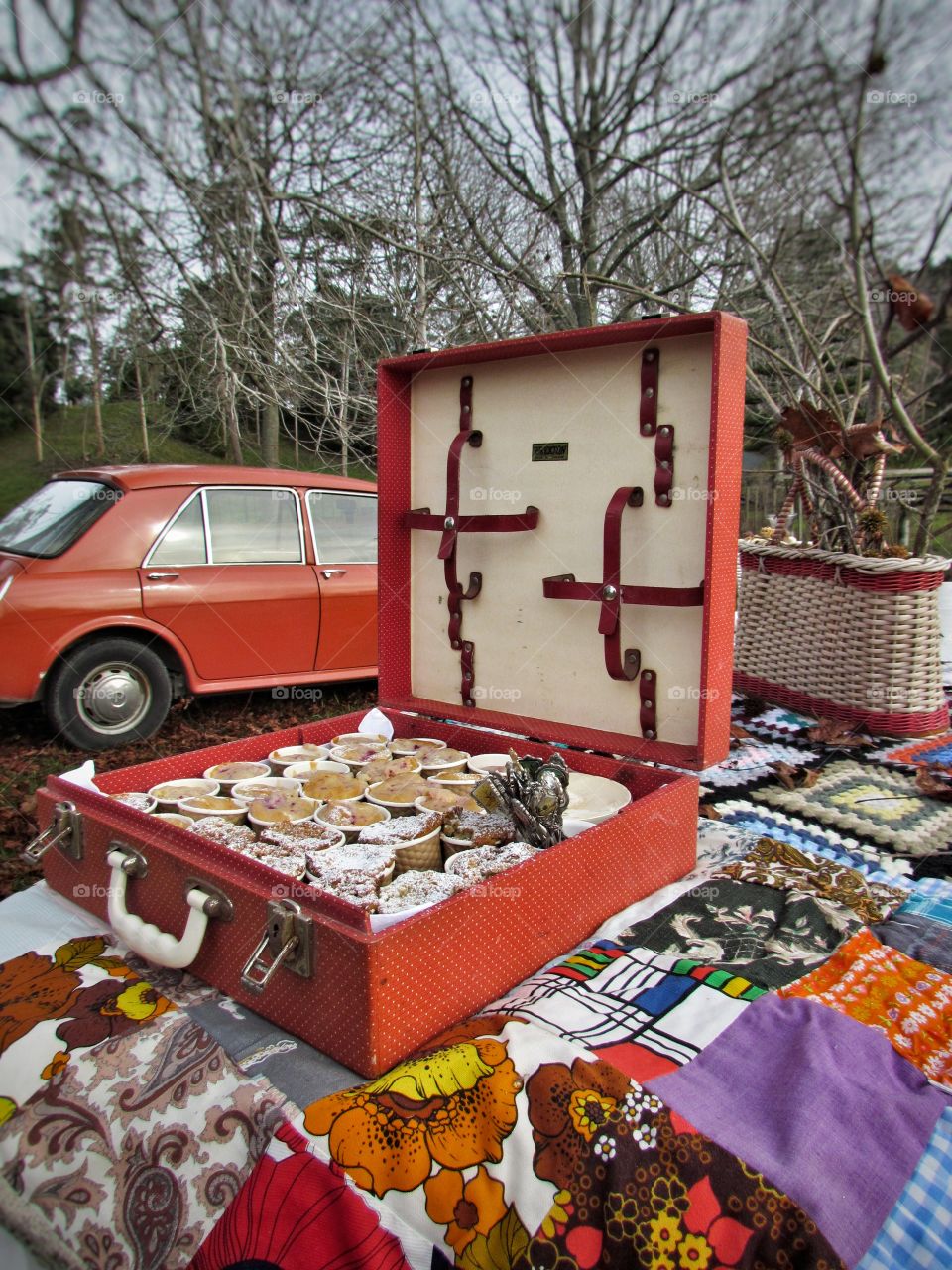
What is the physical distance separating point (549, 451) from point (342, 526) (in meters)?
3.20

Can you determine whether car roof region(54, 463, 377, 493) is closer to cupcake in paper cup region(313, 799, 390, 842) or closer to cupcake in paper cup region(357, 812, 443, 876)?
cupcake in paper cup region(313, 799, 390, 842)

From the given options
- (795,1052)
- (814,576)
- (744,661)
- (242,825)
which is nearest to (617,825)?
(795,1052)

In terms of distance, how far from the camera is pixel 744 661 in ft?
10.4

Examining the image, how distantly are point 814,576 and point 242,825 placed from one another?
203 centimetres

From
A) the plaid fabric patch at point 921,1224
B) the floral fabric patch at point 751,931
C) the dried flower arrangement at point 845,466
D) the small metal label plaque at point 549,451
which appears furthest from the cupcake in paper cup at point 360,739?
the dried flower arrangement at point 845,466

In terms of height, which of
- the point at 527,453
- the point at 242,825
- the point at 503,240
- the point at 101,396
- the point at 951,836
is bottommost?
the point at 951,836

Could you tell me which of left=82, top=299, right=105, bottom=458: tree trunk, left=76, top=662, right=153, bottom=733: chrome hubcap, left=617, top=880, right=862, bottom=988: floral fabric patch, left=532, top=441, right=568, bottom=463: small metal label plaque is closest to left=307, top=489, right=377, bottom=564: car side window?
left=76, top=662, right=153, bottom=733: chrome hubcap

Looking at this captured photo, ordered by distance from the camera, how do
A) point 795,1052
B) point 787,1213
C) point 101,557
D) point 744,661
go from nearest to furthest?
point 787,1213
point 795,1052
point 744,661
point 101,557

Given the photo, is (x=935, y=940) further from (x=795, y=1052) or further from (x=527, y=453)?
(x=527, y=453)

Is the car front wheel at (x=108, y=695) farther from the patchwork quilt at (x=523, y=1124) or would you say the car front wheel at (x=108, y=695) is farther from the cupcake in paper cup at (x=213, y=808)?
the patchwork quilt at (x=523, y=1124)

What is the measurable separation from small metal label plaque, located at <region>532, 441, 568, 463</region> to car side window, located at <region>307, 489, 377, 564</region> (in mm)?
2994

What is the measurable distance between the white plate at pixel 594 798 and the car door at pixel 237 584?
3.04 m

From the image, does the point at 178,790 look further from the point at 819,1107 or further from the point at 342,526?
the point at 342,526

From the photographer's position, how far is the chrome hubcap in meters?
4.13
